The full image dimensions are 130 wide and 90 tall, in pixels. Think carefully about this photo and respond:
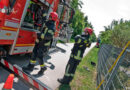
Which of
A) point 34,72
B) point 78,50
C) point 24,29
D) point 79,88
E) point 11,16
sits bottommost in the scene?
point 79,88

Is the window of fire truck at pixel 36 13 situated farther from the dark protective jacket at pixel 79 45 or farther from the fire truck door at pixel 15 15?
the dark protective jacket at pixel 79 45

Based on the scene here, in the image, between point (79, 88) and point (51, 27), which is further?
point (79, 88)

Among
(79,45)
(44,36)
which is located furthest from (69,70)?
(44,36)

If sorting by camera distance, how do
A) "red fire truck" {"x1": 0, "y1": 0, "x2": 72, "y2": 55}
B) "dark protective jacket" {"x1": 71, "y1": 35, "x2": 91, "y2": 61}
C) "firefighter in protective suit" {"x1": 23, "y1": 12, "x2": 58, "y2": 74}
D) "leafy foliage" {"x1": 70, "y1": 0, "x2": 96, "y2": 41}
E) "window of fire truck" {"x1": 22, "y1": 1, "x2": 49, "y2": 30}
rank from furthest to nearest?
1. "leafy foliage" {"x1": 70, "y1": 0, "x2": 96, "y2": 41}
2. "window of fire truck" {"x1": 22, "y1": 1, "x2": 49, "y2": 30}
3. "dark protective jacket" {"x1": 71, "y1": 35, "x2": 91, "y2": 61}
4. "firefighter in protective suit" {"x1": 23, "y1": 12, "x2": 58, "y2": 74}
5. "red fire truck" {"x1": 0, "y1": 0, "x2": 72, "y2": 55}

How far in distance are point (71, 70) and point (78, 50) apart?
30.0 inches

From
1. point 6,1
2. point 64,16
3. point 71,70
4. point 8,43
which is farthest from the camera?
point 64,16

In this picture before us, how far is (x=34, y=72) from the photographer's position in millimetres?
4820

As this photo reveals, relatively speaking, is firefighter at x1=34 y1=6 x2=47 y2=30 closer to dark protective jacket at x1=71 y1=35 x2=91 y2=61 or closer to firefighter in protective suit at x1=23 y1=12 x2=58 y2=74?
firefighter in protective suit at x1=23 y1=12 x2=58 y2=74

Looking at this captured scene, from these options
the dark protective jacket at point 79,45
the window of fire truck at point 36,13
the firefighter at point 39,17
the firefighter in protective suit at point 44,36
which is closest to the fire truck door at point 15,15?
the firefighter in protective suit at point 44,36

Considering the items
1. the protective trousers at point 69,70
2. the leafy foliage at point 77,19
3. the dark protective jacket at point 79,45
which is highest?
the leafy foliage at point 77,19

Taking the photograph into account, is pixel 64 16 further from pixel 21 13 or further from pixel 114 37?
pixel 114 37

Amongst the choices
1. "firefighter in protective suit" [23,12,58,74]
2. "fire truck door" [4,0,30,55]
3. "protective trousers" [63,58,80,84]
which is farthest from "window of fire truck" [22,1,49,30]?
"protective trousers" [63,58,80,84]

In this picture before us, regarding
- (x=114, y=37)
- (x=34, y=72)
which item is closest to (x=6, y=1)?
(x=34, y=72)

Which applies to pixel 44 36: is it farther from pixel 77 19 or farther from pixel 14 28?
pixel 77 19
